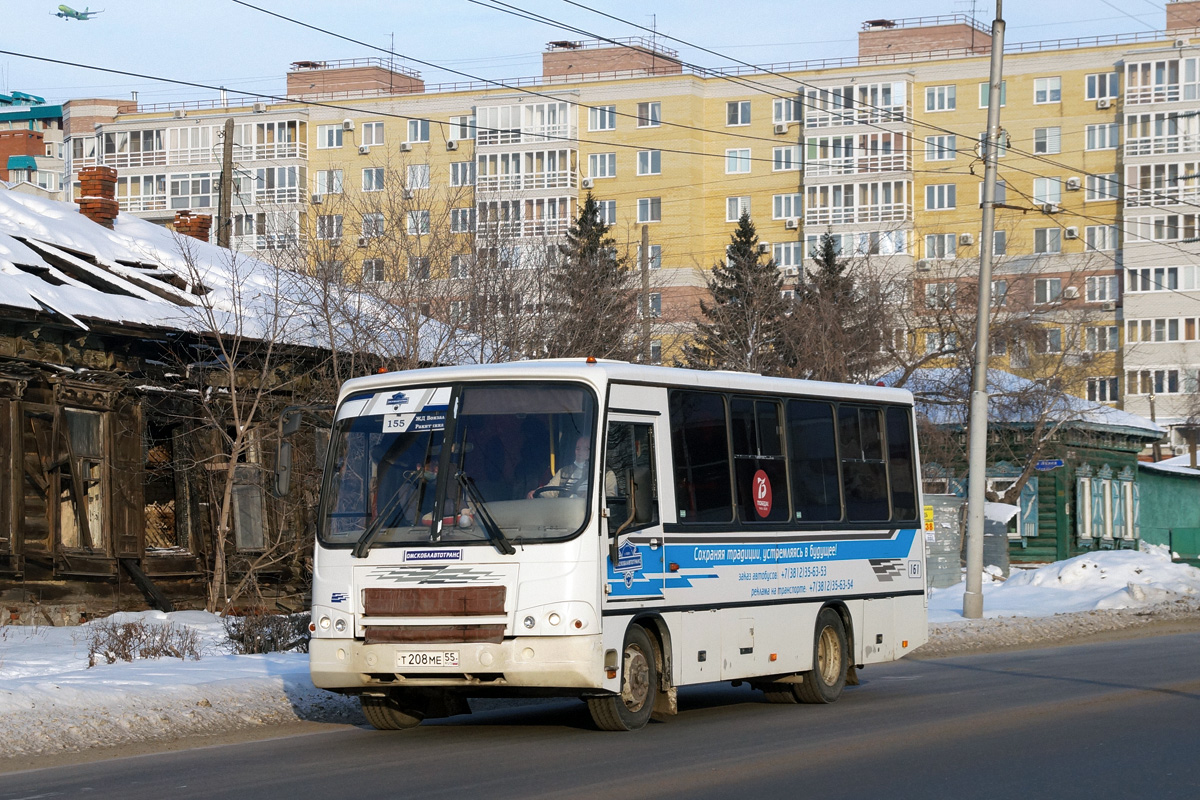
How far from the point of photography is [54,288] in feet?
73.2

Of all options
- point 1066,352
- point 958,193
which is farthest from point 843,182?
point 1066,352

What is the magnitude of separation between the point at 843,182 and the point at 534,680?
78.7 meters

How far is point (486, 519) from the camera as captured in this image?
11727mm

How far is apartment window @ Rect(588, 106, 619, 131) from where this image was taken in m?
90.8

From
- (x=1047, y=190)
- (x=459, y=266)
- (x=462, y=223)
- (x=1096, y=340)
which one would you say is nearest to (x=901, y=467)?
(x=459, y=266)

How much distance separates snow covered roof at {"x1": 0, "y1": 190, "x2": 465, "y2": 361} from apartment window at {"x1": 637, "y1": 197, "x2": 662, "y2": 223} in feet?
207

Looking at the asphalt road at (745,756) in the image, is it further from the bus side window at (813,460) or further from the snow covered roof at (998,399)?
the snow covered roof at (998,399)

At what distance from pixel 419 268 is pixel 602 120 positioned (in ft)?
218

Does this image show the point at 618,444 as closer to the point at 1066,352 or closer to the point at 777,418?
the point at 777,418

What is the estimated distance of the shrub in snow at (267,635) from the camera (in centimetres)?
1727

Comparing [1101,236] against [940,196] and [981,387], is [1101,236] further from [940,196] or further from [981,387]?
[981,387]

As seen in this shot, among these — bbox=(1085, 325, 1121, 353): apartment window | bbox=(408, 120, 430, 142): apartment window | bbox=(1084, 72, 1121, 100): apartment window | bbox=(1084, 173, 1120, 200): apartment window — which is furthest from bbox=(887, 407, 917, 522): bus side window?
bbox=(408, 120, 430, 142): apartment window

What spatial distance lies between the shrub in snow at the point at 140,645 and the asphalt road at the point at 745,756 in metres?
3.62

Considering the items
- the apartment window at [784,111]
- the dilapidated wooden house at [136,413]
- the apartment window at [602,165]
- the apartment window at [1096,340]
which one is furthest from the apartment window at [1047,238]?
the dilapidated wooden house at [136,413]
